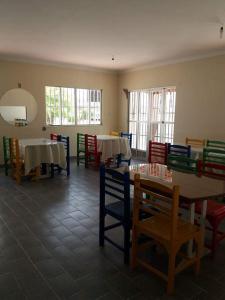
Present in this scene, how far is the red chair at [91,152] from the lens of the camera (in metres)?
5.68

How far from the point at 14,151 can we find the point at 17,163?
0.32 metres

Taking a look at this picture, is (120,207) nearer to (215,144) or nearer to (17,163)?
(17,163)

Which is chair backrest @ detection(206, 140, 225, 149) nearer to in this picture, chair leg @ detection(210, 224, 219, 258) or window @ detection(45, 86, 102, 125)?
chair leg @ detection(210, 224, 219, 258)

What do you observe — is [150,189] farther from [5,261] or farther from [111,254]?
[5,261]

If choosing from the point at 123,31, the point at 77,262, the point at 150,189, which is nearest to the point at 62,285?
the point at 77,262

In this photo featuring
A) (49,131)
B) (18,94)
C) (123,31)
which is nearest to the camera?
(123,31)

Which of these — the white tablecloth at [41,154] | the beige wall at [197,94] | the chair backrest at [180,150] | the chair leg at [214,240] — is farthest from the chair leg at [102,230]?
the beige wall at [197,94]

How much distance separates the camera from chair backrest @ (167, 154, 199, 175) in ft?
9.61

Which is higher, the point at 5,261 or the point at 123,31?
the point at 123,31

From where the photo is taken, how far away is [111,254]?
2.36m

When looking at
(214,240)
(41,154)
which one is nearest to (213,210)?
(214,240)

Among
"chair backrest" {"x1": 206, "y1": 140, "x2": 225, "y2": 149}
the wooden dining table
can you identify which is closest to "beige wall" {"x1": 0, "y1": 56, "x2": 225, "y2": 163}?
"chair backrest" {"x1": 206, "y1": 140, "x2": 225, "y2": 149}

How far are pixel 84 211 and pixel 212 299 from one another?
191 centimetres

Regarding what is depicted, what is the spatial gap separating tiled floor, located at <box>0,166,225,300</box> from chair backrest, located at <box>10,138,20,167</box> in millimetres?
1258
